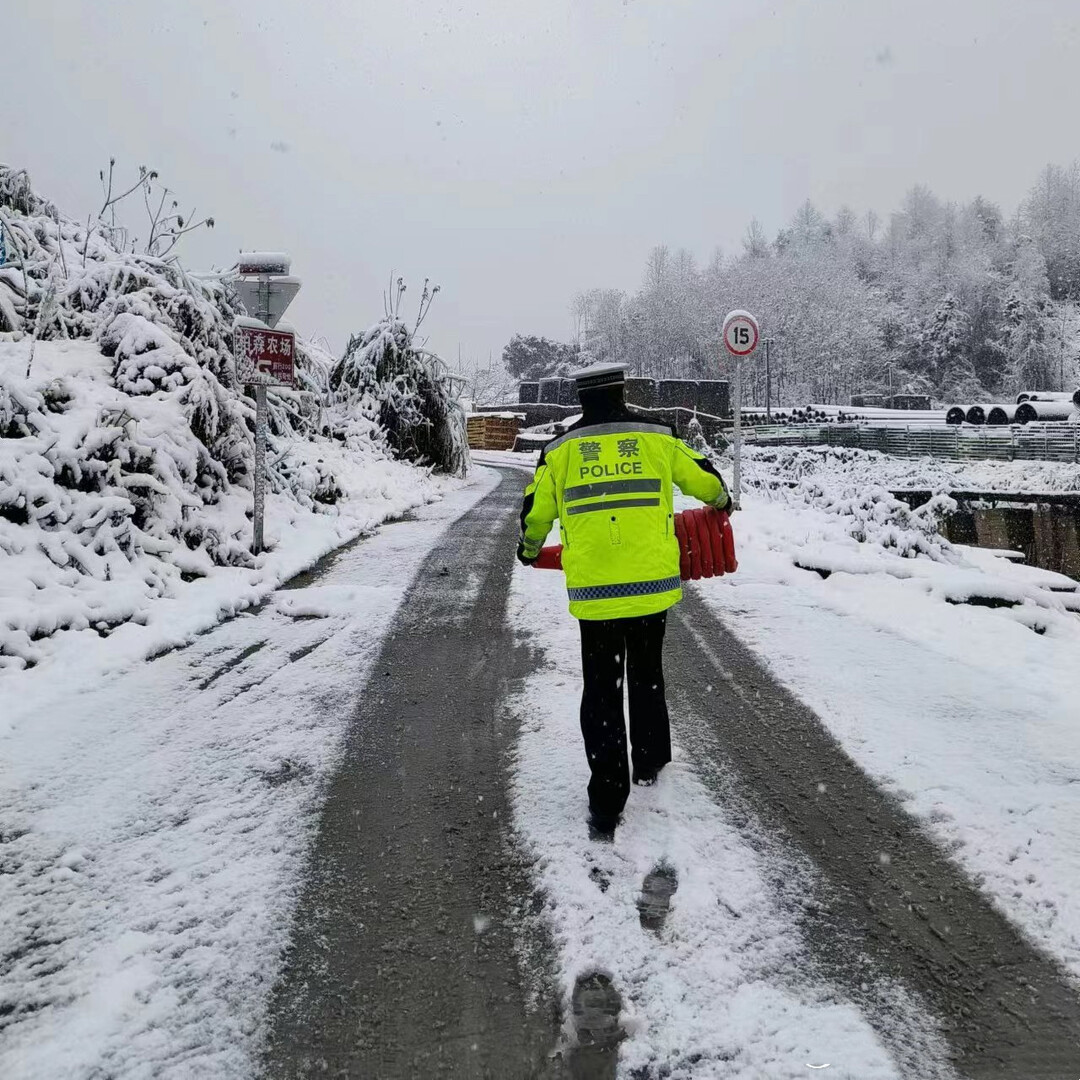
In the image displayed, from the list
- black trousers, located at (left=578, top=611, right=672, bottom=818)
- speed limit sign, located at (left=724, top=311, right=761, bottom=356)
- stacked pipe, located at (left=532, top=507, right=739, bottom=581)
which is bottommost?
black trousers, located at (left=578, top=611, right=672, bottom=818)

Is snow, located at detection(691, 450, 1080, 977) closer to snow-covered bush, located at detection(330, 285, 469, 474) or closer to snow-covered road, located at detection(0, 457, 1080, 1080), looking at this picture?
snow-covered road, located at detection(0, 457, 1080, 1080)

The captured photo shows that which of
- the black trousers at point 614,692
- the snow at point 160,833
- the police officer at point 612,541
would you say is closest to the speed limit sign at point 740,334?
the snow at point 160,833

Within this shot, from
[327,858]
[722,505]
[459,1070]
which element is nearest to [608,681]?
[722,505]

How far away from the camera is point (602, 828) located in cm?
304

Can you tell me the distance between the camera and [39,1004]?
85.0 inches

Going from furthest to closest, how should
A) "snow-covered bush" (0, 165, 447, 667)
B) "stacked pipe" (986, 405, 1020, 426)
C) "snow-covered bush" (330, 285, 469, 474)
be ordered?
"stacked pipe" (986, 405, 1020, 426)
"snow-covered bush" (330, 285, 469, 474)
"snow-covered bush" (0, 165, 447, 667)

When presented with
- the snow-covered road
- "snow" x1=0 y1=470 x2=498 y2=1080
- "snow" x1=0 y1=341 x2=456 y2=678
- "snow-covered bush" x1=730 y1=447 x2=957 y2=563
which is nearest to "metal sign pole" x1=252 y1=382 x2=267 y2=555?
"snow" x1=0 y1=341 x2=456 y2=678

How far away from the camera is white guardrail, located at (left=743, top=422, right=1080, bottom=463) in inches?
930

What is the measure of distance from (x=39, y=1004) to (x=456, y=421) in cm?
1855

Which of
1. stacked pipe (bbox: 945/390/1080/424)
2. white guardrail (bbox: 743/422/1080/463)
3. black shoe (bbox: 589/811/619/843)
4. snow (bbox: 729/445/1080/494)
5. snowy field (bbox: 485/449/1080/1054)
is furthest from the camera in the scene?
stacked pipe (bbox: 945/390/1080/424)

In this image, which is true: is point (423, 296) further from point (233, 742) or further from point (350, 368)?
point (233, 742)

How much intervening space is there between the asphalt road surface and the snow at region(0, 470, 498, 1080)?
6.4 inches

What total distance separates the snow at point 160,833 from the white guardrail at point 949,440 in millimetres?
24924

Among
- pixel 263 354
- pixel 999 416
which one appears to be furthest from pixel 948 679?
pixel 999 416
